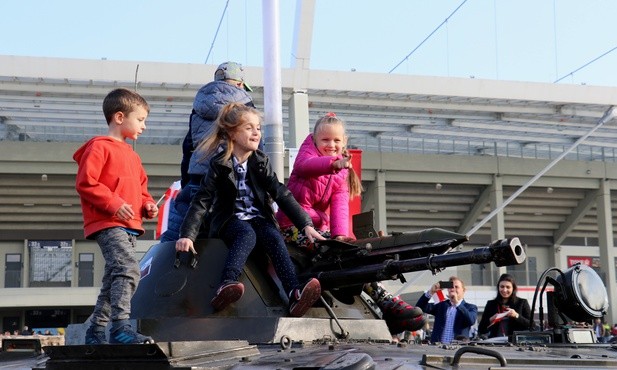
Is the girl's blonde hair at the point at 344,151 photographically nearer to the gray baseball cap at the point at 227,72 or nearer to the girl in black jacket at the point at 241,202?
the gray baseball cap at the point at 227,72

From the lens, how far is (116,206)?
18.8 ft

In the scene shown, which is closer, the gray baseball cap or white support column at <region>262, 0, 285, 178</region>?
the gray baseball cap

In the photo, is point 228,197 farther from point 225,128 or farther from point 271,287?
point 271,287

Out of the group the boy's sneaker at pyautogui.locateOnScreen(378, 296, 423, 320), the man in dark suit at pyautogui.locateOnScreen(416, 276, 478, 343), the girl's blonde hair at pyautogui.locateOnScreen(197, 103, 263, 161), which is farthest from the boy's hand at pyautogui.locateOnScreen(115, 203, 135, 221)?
the man in dark suit at pyautogui.locateOnScreen(416, 276, 478, 343)

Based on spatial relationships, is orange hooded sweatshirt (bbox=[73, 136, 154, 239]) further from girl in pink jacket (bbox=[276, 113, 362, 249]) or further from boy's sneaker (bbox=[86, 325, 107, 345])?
girl in pink jacket (bbox=[276, 113, 362, 249])

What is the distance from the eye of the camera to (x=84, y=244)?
125ft

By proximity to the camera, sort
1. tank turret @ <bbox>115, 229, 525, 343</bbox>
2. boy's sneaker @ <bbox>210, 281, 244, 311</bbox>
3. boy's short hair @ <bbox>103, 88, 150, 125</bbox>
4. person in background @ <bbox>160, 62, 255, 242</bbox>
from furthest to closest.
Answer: person in background @ <bbox>160, 62, 255, 242</bbox>
boy's short hair @ <bbox>103, 88, 150, 125</bbox>
boy's sneaker @ <bbox>210, 281, 244, 311</bbox>
tank turret @ <bbox>115, 229, 525, 343</bbox>

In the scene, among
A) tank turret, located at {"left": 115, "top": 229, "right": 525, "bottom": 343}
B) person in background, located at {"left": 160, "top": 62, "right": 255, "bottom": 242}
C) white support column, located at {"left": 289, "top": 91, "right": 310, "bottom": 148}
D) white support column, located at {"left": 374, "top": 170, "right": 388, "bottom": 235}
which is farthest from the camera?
white support column, located at {"left": 374, "top": 170, "right": 388, "bottom": 235}

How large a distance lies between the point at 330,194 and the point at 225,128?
1216 millimetres

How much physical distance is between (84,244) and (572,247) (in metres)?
20.5

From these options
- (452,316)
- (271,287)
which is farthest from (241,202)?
(452,316)

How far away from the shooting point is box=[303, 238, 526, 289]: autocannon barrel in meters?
5.31

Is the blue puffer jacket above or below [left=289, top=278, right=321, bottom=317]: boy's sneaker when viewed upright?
above

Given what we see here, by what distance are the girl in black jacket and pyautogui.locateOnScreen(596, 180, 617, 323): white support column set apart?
1408 inches
